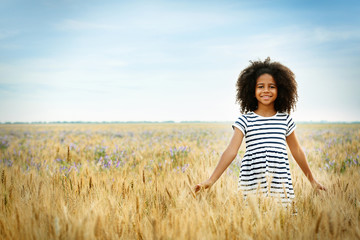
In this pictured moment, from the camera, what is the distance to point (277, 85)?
10.1ft

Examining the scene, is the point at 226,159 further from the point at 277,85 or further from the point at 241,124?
the point at 277,85

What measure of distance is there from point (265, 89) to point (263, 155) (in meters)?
0.63

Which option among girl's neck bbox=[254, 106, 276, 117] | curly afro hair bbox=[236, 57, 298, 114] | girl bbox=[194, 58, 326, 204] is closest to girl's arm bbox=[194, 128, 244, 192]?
girl bbox=[194, 58, 326, 204]

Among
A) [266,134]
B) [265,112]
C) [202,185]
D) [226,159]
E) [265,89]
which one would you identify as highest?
[265,89]

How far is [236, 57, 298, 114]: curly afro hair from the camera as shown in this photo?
306 centimetres

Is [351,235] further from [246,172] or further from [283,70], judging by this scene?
[283,70]

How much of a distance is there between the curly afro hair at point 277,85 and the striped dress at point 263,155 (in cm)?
28

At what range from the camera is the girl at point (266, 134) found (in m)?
2.79

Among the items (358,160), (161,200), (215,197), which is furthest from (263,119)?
(358,160)

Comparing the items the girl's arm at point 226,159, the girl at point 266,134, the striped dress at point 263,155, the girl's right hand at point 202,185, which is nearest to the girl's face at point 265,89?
the girl at point 266,134

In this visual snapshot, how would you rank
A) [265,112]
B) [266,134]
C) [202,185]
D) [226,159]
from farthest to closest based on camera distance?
[265,112]
[266,134]
[226,159]
[202,185]

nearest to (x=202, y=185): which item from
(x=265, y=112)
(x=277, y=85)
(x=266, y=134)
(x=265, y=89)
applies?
(x=266, y=134)

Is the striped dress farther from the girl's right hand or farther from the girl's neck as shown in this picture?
the girl's right hand

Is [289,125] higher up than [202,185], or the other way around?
[289,125]
